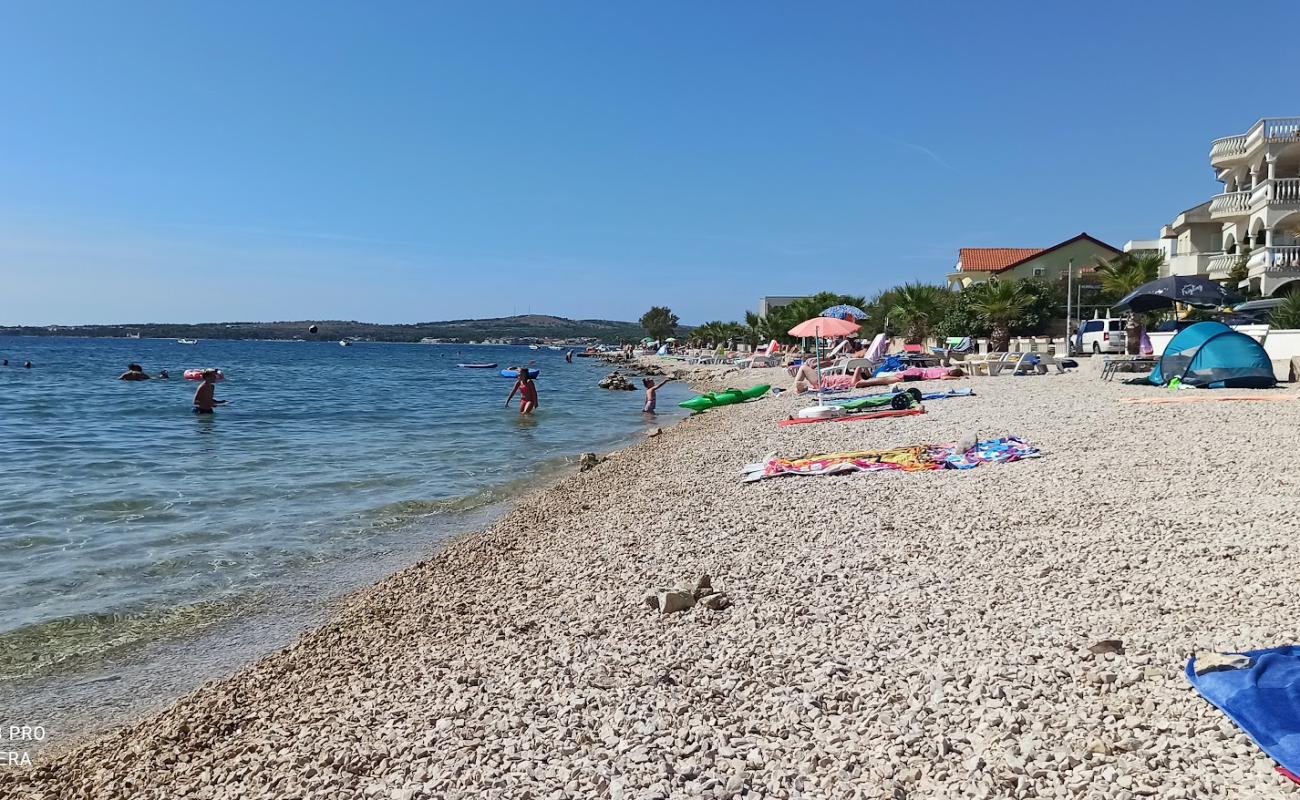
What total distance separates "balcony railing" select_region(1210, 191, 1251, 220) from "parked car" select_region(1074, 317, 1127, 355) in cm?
546

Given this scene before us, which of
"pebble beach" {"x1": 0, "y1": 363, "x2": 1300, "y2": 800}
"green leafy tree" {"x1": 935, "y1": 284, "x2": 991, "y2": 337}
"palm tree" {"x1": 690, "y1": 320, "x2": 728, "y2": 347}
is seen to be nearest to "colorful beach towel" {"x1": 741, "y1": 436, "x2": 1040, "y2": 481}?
"pebble beach" {"x1": 0, "y1": 363, "x2": 1300, "y2": 800}

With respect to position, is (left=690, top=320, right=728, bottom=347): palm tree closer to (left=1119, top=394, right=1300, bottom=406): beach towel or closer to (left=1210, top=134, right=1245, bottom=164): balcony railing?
(left=1210, top=134, right=1245, bottom=164): balcony railing

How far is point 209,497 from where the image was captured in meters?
11.6

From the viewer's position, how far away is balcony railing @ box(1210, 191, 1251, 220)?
31109mm

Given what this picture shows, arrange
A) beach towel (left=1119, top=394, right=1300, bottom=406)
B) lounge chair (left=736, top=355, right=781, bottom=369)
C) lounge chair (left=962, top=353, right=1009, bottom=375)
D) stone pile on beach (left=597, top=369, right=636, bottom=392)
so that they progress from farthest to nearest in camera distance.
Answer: lounge chair (left=736, top=355, right=781, bottom=369), stone pile on beach (left=597, top=369, right=636, bottom=392), lounge chair (left=962, top=353, right=1009, bottom=375), beach towel (left=1119, top=394, right=1300, bottom=406)

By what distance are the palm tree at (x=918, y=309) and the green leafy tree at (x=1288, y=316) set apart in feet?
61.0

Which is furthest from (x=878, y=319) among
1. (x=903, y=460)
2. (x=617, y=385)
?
(x=903, y=460)

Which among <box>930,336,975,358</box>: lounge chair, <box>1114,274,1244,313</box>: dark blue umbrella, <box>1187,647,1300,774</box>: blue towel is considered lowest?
<box>1187,647,1300,774</box>: blue towel

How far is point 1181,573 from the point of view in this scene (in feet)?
16.4

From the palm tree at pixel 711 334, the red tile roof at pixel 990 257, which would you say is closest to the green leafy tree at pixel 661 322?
the palm tree at pixel 711 334

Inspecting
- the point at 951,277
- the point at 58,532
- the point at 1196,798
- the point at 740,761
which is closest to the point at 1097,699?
the point at 1196,798

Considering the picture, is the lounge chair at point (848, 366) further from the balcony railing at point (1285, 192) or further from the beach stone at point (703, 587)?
the beach stone at point (703, 587)

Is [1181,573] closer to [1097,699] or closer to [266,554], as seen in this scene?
[1097,699]

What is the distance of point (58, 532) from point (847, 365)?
63.5ft
